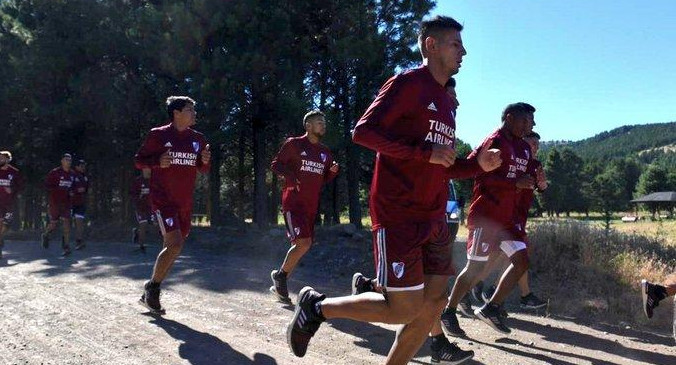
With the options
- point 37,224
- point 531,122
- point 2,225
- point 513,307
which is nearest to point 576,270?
point 513,307

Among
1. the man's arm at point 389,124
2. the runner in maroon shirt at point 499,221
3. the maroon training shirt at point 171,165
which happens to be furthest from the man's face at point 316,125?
the man's arm at point 389,124

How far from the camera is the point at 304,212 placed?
704 centimetres

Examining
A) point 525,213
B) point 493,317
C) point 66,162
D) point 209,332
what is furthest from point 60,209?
point 493,317

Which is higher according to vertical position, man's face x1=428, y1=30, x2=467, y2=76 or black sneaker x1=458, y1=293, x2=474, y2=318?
man's face x1=428, y1=30, x2=467, y2=76

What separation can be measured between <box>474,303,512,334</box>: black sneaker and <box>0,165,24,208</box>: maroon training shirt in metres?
10.6

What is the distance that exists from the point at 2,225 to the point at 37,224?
19463 mm

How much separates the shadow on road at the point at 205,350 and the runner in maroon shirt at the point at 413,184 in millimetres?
1186

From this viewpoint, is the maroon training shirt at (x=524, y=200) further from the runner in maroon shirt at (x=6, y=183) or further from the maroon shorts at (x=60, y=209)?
the runner in maroon shirt at (x=6, y=183)

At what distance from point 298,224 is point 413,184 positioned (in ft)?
12.0

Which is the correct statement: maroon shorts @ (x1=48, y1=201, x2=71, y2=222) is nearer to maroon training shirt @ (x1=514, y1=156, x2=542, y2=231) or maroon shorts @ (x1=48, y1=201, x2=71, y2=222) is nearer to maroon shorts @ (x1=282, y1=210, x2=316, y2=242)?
maroon shorts @ (x1=282, y1=210, x2=316, y2=242)

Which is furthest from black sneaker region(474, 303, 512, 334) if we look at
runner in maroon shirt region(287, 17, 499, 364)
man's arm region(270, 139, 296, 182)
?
man's arm region(270, 139, 296, 182)

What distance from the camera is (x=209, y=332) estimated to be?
5.25 meters

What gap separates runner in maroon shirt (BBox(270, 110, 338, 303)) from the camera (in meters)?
6.96

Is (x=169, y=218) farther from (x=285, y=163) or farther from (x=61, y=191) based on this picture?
(x=61, y=191)
